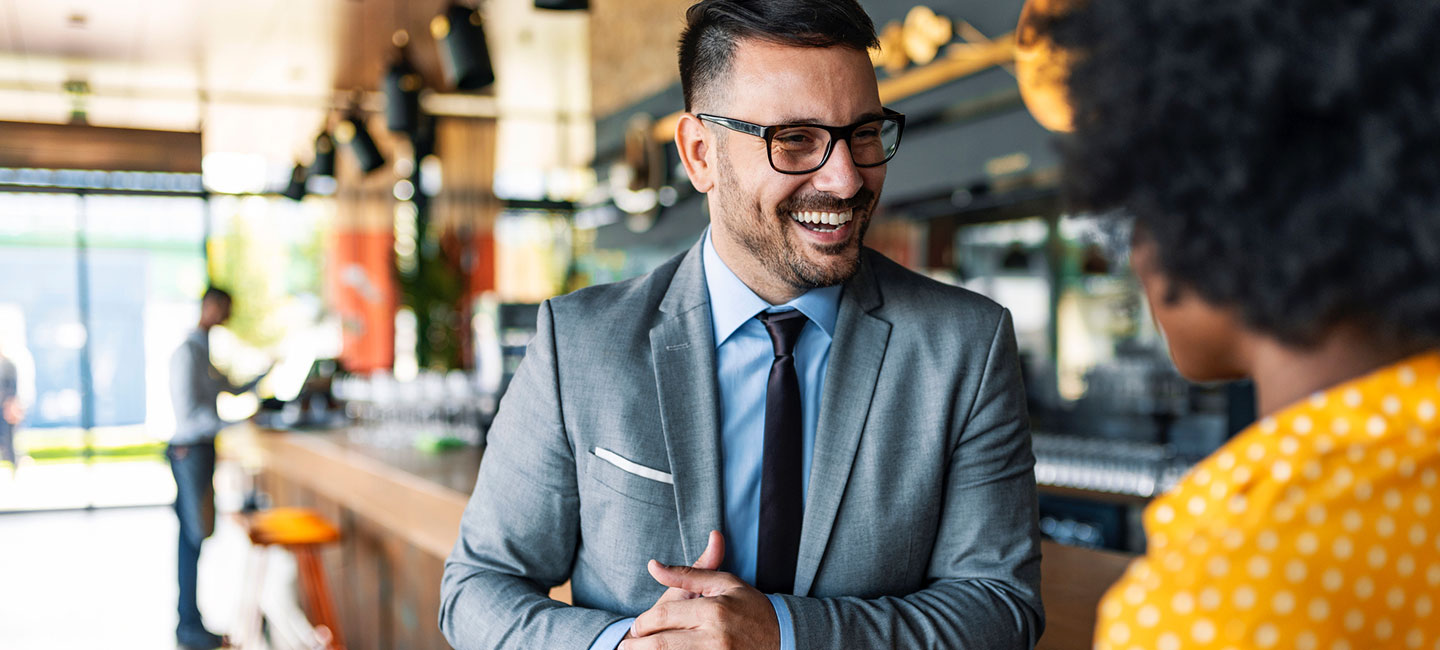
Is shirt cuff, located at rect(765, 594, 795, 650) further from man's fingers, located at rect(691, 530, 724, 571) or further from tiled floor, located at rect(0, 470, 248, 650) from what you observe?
tiled floor, located at rect(0, 470, 248, 650)

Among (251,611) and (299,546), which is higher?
(299,546)

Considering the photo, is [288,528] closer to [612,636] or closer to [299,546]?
[299,546]

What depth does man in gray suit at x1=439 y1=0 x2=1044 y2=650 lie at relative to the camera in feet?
4.00

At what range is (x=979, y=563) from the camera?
122 centimetres

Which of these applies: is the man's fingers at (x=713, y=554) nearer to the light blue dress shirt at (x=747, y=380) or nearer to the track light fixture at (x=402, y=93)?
the light blue dress shirt at (x=747, y=380)

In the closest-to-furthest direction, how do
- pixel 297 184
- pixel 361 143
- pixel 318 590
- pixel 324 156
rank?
pixel 318 590, pixel 361 143, pixel 324 156, pixel 297 184

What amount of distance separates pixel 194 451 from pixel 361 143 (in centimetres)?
218

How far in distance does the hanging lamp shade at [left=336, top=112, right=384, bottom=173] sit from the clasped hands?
5.81 m

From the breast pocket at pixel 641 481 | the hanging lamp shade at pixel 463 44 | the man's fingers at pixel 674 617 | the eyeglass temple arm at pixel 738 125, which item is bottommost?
the man's fingers at pixel 674 617

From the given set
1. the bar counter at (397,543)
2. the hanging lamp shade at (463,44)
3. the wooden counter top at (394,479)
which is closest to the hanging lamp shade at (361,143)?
the bar counter at (397,543)

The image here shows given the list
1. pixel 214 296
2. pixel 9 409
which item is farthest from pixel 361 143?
pixel 9 409

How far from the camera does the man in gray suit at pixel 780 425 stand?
4.00 feet

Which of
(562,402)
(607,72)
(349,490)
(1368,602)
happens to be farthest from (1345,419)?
(607,72)

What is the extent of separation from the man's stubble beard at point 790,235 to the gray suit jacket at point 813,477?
0.07 metres
